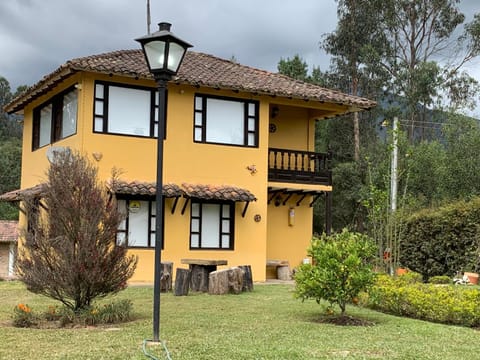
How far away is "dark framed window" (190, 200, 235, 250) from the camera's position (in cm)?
1747

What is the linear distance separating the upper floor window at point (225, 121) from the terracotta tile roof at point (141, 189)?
1.74m

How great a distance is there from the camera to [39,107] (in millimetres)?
20062

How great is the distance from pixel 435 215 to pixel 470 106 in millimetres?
16959

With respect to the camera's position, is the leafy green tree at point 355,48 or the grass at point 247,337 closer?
the grass at point 247,337

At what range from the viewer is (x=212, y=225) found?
1770 centimetres

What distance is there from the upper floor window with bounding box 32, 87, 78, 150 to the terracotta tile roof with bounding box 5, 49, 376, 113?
0.44 meters

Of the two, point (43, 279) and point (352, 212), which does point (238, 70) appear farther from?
point (352, 212)

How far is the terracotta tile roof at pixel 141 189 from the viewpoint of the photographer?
15738 millimetres

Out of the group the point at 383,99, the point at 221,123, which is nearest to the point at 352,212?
the point at 383,99

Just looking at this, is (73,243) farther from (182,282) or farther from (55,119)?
(55,119)

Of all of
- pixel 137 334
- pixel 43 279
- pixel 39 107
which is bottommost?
pixel 137 334

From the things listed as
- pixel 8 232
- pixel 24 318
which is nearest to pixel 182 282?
pixel 24 318

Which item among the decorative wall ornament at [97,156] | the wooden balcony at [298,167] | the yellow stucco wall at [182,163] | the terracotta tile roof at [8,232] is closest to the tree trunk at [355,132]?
the wooden balcony at [298,167]

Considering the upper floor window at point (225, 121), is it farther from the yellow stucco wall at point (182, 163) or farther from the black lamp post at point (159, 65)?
the black lamp post at point (159, 65)
